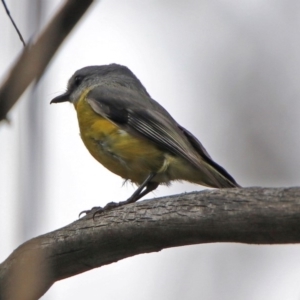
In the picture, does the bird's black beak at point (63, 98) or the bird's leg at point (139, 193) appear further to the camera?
the bird's black beak at point (63, 98)

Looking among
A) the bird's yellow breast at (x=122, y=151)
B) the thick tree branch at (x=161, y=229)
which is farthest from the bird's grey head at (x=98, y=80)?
the thick tree branch at (x=161, y=229)

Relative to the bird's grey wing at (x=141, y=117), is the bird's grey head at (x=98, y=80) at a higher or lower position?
higher

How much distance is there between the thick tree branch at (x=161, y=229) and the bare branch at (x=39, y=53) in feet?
2.82

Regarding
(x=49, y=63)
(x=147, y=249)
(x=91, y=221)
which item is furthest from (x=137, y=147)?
(x=49, y=63)

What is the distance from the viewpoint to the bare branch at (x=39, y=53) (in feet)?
6.19

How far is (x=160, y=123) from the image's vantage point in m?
5.18

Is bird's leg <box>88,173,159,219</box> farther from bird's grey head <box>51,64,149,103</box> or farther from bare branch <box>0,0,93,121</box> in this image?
bare branch <box>0,0,93,121</box>

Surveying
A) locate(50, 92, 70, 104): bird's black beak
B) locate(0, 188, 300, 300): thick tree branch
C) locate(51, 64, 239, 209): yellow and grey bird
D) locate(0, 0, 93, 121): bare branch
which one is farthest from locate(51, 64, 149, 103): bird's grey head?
locate(0, 0, 93, 121): bare branch

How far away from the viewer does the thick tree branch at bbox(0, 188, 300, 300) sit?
304cm

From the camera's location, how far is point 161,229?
348cm

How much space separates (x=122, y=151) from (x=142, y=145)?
0.17m

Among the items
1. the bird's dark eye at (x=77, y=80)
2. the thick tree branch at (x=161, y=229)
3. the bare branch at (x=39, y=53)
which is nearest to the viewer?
the bare branch at (x=39, y=53)

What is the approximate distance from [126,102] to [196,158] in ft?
3.21

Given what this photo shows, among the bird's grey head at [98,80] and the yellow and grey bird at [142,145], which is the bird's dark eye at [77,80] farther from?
the yellow and grey bird at [142,145]
